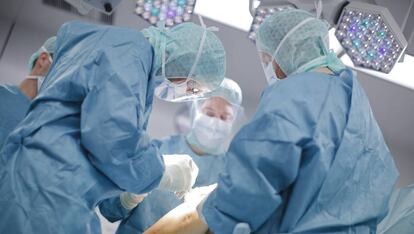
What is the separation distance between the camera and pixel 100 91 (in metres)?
1.62

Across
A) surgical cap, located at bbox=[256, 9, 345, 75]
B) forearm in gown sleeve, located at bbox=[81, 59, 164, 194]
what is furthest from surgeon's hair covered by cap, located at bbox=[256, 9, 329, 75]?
forearm in gown sleeve, located at bbox=[81, 59, 164, 194]

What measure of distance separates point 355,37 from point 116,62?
1159 mm

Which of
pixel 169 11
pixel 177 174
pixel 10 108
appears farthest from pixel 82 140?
pixel 169 11

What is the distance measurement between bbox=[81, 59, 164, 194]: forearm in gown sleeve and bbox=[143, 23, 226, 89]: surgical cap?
0.91 feet

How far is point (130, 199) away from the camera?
7.00 feet

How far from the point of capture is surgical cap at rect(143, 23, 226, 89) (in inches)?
76.7

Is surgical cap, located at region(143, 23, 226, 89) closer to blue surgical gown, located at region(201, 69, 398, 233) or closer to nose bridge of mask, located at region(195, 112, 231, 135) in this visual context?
blue surgical gown, located at region(201, 69, 398, 233)

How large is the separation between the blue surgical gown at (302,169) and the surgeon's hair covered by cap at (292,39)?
0.20m

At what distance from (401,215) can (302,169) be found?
0.68 metres

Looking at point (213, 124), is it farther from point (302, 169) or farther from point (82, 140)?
point (302, 169)

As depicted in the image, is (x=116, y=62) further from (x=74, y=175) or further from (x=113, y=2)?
(x=113, y=2)

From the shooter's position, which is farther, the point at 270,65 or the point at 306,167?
the point at 270,65

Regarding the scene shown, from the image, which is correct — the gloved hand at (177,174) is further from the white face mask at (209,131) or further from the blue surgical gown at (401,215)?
the blue surgical gown at (401,215)

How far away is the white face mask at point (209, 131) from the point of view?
2854mm
